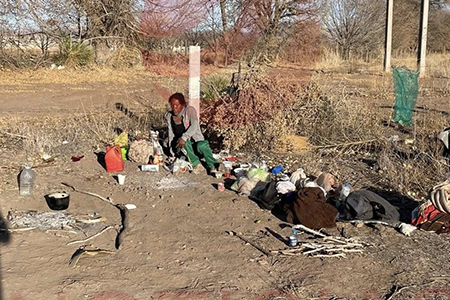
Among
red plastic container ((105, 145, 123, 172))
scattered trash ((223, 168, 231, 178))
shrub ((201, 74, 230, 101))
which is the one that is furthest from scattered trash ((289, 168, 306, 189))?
shrub ((201, 74, 230, 101))

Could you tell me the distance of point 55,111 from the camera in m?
11.6

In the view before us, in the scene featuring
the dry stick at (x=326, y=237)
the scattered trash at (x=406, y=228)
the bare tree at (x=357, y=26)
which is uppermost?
the bare tree at (x=357, y=26)

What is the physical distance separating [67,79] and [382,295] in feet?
51.8

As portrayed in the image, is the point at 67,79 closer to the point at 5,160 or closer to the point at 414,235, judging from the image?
the point at 5,160

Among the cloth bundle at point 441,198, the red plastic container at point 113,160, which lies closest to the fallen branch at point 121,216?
the red plastic container at point 113,160

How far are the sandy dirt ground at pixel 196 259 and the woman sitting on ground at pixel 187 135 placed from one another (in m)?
0.79

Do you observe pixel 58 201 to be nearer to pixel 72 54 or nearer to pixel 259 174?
pixel 259 174

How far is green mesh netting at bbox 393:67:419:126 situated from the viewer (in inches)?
378

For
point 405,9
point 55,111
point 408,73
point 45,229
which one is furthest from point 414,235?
point 405,9

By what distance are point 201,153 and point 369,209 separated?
262cm

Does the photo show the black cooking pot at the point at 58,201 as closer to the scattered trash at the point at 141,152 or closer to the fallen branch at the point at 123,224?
the fallen branch at the point at 123,224

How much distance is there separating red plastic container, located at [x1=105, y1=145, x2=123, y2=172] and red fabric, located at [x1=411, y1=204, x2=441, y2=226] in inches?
146

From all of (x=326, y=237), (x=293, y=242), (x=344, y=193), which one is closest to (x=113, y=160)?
(x=344, y=193)

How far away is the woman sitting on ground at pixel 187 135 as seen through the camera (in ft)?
22.3
